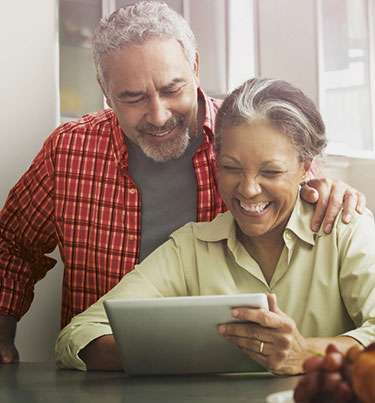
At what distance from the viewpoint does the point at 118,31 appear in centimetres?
183

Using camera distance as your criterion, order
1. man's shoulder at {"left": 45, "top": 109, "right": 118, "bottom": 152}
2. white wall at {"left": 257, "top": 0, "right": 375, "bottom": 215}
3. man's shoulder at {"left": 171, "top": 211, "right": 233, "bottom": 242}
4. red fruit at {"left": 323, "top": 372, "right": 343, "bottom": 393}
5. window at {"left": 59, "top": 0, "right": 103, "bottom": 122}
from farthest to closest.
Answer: white wall at {"left": 257, "top": 0, "right": 375, "bottom": 215} → window at {"left": 59, "top": 0, "right": 103, "bottom": 122} → man's shoulder at {"left": 45, "top": 109, "right": 118, "bottom": 152} → man's shoulder at {"left": 171, "top": 211, "right": 233, "bottom": 242} → red fruit at {"left": 323, "top": 372, "right": 343, "bottom": 393}

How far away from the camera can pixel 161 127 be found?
72.6 inches

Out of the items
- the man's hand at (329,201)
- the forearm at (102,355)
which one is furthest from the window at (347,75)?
the forearm at (102,355)

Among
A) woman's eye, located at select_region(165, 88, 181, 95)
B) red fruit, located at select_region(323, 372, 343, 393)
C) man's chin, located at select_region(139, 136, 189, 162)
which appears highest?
woman's eye, located at select_region(165, 88, 181, 95)

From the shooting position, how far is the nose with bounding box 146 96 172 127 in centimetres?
181

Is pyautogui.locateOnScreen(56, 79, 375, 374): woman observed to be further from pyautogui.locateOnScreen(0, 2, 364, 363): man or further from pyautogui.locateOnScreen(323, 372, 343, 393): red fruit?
pyautogui.locateOnScreen(323, 372, 343, 393): red fruit

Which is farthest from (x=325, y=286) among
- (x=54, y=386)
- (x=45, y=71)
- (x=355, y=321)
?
(x=45, y=71)

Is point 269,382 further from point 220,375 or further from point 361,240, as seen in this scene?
point 361,240

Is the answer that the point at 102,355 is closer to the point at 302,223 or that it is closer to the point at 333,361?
the point at 302,223

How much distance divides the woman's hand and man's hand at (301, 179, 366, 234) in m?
0.41

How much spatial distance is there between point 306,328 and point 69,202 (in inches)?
36.6

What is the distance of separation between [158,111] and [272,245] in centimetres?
52

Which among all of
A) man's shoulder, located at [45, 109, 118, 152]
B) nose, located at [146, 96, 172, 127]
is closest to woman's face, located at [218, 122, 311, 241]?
nose, located at [146, 96, 172, 127]

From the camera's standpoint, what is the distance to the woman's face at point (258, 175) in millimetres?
1430
